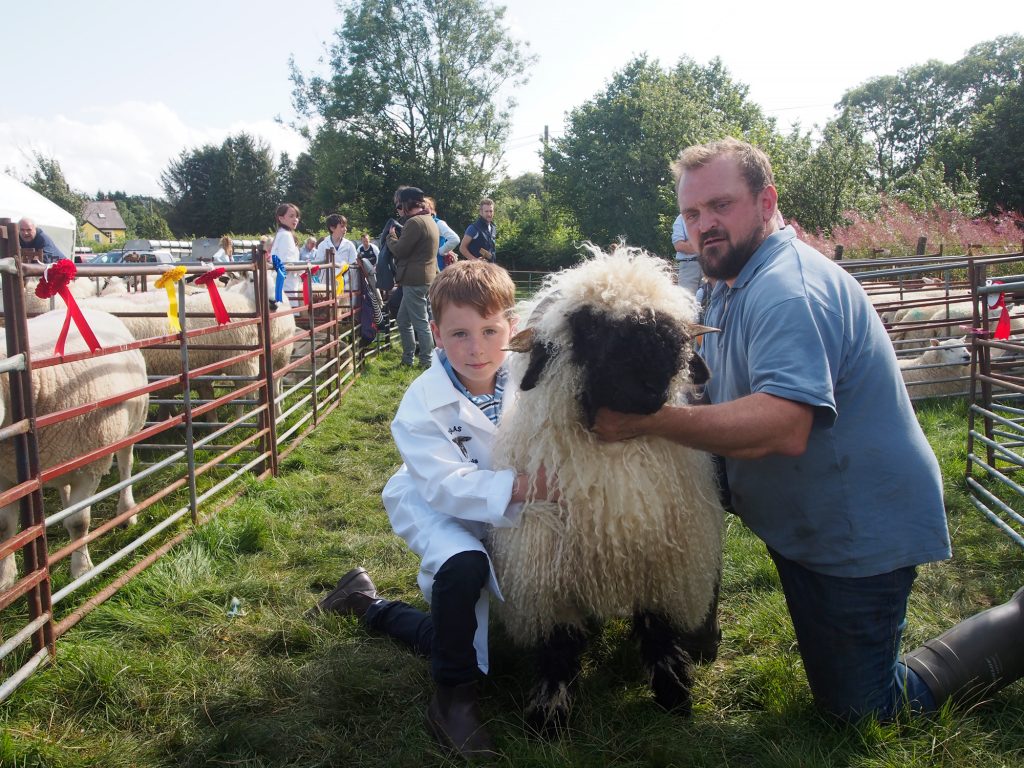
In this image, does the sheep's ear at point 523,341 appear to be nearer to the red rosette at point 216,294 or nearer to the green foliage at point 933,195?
the red rosette at point 216,294

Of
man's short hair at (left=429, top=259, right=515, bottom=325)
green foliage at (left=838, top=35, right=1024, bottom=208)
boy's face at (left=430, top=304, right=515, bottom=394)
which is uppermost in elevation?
green foliage at (left=838, top=35, right=1024, bottom=208)

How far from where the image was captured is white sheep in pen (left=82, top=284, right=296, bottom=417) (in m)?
5.95

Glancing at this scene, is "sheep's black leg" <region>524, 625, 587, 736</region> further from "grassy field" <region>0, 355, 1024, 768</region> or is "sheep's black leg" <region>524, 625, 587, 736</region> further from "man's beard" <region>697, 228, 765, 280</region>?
"man's beard" <region>697, 228, 765, 280</region>

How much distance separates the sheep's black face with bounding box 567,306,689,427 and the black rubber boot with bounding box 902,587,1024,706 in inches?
52.4

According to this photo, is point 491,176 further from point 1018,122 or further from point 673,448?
point 673,448

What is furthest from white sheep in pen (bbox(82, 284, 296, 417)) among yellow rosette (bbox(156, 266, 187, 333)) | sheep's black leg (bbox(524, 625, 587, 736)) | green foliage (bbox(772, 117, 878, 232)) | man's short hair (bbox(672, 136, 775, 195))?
green foliage (bbox(772, 117, 878, 232))

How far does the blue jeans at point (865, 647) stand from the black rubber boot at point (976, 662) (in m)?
0.07

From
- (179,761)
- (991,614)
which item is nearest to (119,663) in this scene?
(179,761)

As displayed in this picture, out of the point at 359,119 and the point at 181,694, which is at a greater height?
the point at 359,119

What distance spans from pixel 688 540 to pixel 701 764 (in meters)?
0.69

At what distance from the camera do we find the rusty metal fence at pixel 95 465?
2664mm

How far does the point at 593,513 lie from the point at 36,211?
54.6 ft

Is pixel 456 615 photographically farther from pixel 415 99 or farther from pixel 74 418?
pixel 415 99

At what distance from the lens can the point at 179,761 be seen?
7.39ft
